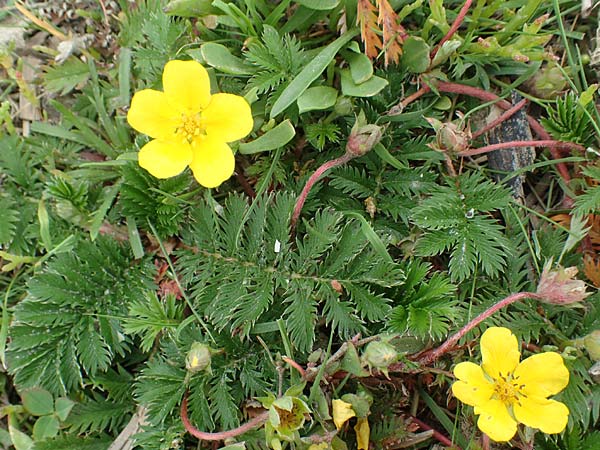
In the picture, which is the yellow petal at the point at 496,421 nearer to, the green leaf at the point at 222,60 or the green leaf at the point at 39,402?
the green leaf at the point at 222,60

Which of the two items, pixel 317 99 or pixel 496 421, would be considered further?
pixel 317 99

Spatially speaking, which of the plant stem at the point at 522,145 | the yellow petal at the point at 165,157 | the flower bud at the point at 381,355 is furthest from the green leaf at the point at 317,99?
the flower bud at the point at 381,355

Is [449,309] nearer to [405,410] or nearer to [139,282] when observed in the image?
[405,410]

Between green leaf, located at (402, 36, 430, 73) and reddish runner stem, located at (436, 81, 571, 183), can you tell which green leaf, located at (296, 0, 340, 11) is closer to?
green leaf, located at (402, 36, 430, 73)

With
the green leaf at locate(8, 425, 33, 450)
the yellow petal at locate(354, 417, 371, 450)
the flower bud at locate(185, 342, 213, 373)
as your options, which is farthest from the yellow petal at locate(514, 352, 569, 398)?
the green leaf at locate(8, 425, 33, 450)

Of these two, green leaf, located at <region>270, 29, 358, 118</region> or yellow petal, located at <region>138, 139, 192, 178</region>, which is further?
green leaf, located at <region>270, 29, 358, 118</region>

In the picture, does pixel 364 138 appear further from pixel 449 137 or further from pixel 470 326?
pixel 470 326

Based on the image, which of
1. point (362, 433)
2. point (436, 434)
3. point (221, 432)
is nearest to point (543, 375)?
point (436, 434)

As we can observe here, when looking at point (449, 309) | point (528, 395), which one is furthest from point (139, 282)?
point (528, 395)
